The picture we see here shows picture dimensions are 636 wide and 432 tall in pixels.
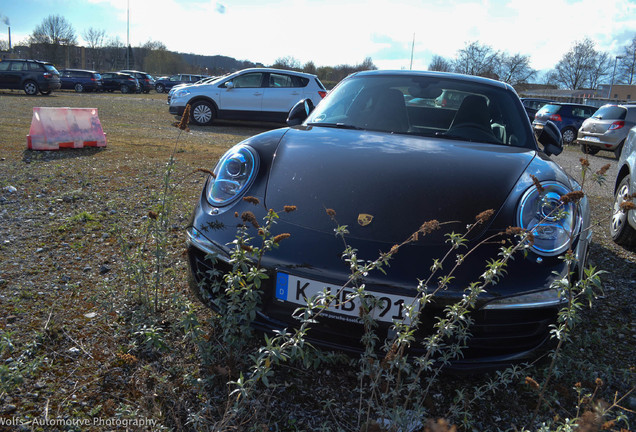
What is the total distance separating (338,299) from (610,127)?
13.3 m

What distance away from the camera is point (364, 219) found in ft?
Result: 6.82

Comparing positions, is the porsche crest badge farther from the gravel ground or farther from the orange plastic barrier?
the orange plastic barrier

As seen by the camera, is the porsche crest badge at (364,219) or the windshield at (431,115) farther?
the windshield at (431,115)

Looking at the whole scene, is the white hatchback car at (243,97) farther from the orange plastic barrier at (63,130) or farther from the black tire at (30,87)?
the black tire at (30,87)

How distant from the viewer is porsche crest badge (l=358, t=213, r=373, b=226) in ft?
6.77

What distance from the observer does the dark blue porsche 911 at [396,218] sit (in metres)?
1.82

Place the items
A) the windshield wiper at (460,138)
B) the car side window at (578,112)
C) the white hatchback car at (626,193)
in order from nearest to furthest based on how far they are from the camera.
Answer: the windshield wiper at (460,138) < the white hatchback car at (626,193) < the car side window at (578,112)

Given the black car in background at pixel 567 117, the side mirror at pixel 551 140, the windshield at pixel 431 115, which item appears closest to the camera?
the windshield at pixel 431 115

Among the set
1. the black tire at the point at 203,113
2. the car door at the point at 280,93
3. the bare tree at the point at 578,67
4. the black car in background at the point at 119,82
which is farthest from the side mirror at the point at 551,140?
the bare tree at the point at 578,67

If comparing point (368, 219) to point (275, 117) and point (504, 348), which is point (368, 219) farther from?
point (275, 117)

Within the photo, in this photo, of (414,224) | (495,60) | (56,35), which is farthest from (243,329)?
(56,35)

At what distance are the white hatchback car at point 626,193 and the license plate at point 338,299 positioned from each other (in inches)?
117

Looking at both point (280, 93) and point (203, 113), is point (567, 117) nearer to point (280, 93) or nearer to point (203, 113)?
point (280, 93)

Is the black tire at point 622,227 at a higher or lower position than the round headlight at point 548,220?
lower
